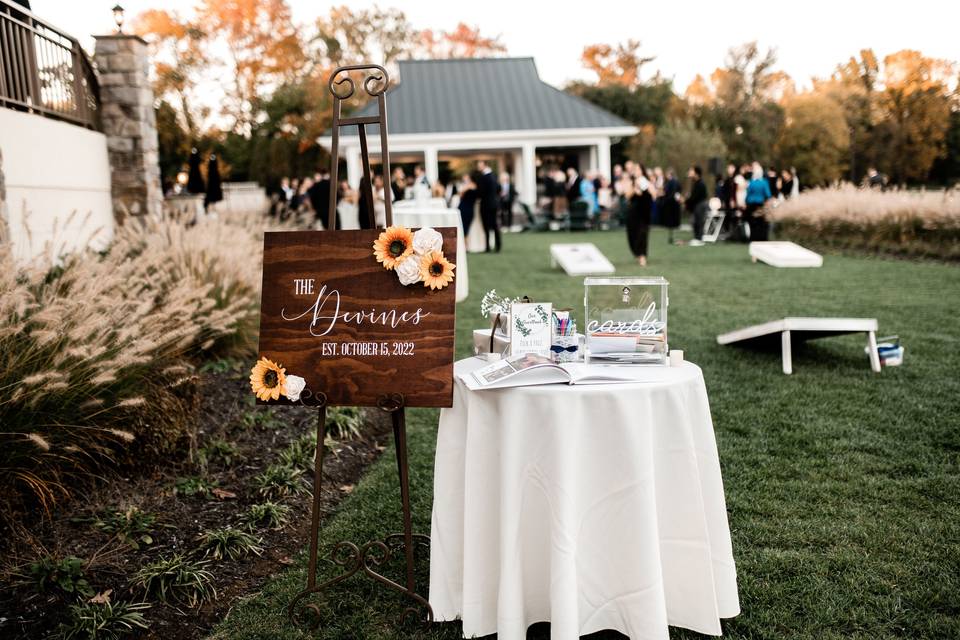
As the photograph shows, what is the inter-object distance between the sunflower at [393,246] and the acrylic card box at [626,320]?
2.46ft

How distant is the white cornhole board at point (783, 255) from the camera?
13.6 metres

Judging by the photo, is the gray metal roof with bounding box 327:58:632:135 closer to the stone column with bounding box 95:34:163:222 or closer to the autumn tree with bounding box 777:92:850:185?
the stone column with bounding box 95:34:163:222

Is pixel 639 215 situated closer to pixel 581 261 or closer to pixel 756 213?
pixel 581 261

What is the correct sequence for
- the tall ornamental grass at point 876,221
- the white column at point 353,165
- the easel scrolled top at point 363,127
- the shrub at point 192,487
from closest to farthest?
the easel scrolled top at point 363,127 < the shrub at point 192,487 < the tall ornamental grass at point 876,221 < the white column at point 353,165

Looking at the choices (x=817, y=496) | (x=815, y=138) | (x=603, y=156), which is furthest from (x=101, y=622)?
(x=815, y=138)

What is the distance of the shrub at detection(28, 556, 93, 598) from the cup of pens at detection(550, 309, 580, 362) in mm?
2187

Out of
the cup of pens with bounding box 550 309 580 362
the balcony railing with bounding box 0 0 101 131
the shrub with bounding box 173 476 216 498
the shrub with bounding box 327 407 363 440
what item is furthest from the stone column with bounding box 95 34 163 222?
the cup of pens with bounding box 550 309 580 362

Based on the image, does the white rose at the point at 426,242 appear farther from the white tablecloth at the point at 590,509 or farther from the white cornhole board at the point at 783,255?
the white cornhole board at the point at 783,255

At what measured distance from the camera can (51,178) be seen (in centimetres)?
902

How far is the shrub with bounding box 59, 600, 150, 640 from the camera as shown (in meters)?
3.02

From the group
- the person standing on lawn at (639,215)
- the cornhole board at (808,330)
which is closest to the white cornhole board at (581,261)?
the person standing on lawn at (639,215)

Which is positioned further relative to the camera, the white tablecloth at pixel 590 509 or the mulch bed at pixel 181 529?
the mulch bed at pixel 181 529

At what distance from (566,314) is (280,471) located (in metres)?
2.22

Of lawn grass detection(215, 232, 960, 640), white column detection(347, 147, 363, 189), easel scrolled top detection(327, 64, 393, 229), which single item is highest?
white column detection(347, 147, 363, 189)
